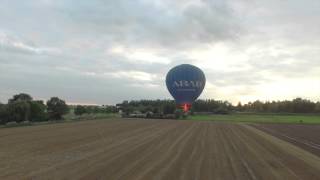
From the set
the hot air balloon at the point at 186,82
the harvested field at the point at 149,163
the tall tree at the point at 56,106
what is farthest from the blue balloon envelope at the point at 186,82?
the tall tree at the point at 56,106

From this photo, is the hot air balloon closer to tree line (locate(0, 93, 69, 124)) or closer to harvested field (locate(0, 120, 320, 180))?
tree line (locate(0, 93, 69, 124))

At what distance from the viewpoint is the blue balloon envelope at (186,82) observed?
240 feet

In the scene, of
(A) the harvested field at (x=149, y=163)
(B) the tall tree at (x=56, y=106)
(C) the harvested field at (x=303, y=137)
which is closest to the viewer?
(A) the harvested field at (x=149, y=163)

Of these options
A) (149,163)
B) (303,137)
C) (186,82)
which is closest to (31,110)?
(186,82)

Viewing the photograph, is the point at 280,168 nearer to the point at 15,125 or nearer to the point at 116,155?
the point at 116,155

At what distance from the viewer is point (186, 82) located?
73.4 metres

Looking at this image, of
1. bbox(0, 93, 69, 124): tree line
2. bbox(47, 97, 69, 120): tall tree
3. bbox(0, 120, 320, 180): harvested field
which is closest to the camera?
bbox(0, 120, 320, 180): harvested field

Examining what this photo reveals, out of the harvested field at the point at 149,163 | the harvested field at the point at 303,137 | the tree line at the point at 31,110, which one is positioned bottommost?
the harvested field at the point at 149,163

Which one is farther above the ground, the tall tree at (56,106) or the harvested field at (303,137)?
the tall tree at (56,106)

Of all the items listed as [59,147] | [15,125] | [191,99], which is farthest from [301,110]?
[59,147]

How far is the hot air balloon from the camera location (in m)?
73.1

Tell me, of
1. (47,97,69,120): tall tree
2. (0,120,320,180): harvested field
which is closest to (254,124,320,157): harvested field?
(0,120,320,180): harvested field

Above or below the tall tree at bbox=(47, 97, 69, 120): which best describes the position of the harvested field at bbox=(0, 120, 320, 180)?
below

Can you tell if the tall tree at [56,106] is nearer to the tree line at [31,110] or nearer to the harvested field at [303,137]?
the tree line at [31,110]
